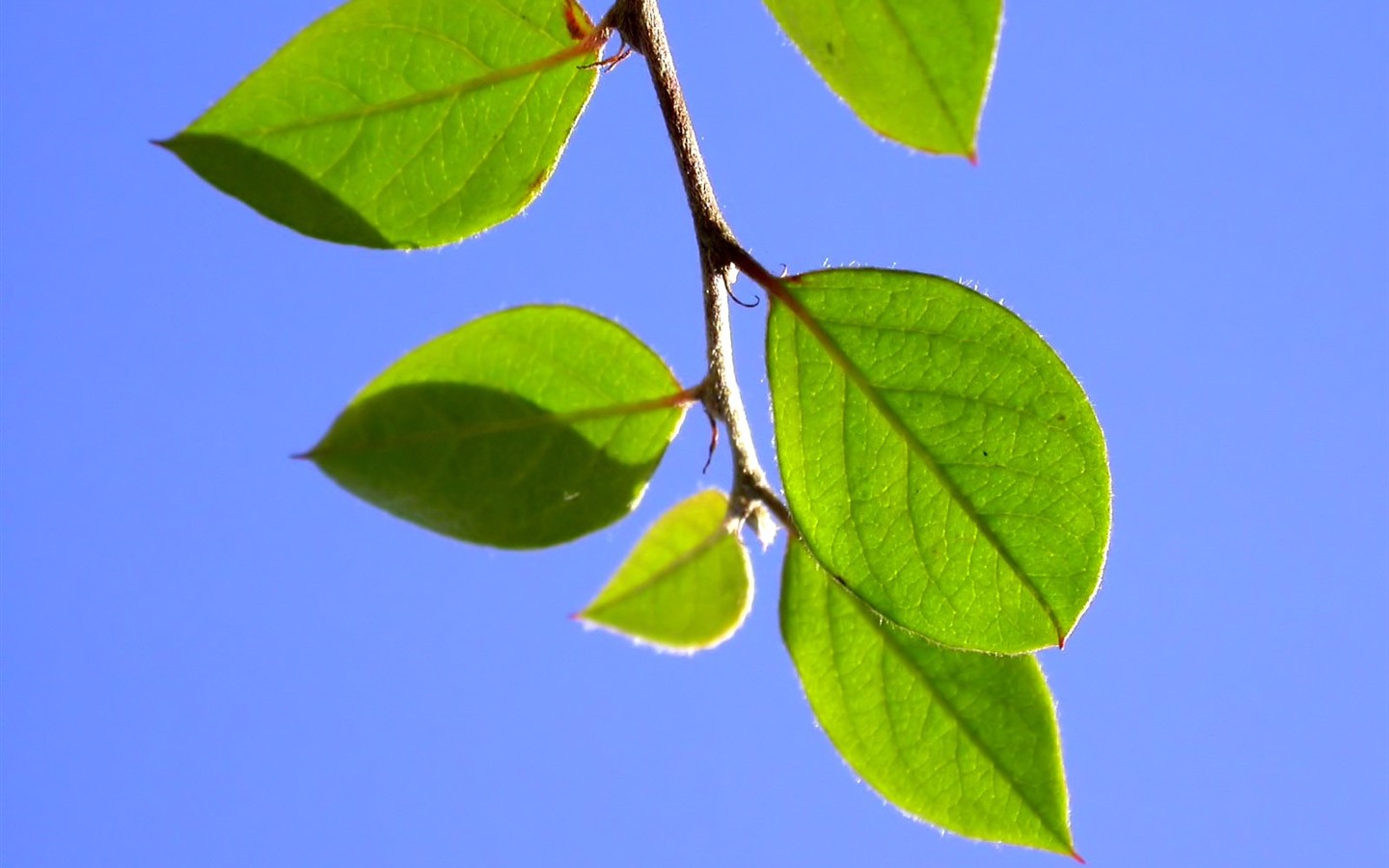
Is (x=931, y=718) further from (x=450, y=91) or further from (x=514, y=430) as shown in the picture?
(x=450, y=91)

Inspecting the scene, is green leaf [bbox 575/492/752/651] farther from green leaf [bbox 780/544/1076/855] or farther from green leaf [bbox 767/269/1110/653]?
green leaf [bbox 767/269/1110/653]

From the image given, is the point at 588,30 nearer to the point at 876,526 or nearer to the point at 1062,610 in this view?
the point at 876,526

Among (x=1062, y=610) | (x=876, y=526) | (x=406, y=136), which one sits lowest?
(x=1062, y=610)

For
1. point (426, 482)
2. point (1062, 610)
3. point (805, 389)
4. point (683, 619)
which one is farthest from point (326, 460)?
point (1062, 610)

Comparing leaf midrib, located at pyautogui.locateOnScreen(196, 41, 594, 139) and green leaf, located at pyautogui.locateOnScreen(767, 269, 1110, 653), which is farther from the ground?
leaf midrib, located at pyautogui.locateOnScreen(196, 41, 594, 139)

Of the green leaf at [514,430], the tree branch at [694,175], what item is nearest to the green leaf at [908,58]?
the tree branch at [694,175]

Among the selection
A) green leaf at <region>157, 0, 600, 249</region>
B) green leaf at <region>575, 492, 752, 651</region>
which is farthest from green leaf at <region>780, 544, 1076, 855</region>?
green leaf at <region>157, 0, 600, 249</region>

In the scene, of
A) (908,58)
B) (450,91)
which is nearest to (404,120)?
(450,91)
